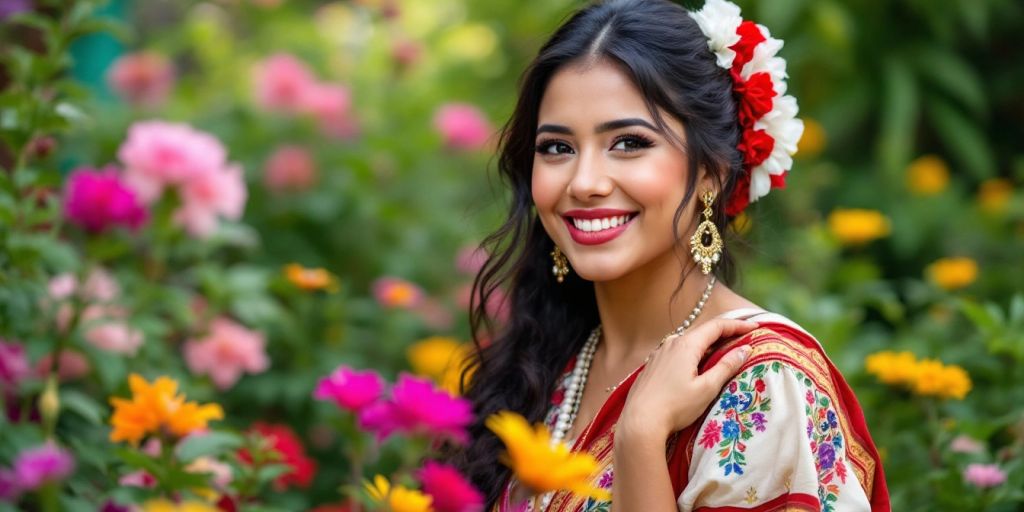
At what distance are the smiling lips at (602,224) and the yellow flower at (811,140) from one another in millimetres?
2415

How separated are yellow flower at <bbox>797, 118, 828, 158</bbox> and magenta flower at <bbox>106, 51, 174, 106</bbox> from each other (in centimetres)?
236

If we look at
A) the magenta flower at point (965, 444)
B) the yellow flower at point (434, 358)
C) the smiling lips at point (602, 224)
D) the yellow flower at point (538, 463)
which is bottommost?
the yellow flower at point (538, 463)

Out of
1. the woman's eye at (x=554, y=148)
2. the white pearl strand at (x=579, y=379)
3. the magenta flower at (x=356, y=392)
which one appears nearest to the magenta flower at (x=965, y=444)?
the white pearl strand at (x=579, y=379)

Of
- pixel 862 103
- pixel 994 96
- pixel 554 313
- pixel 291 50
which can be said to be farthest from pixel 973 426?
pixel 291 50

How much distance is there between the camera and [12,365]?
2.40 metres

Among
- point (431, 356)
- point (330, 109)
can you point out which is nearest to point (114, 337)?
point (431, 356)

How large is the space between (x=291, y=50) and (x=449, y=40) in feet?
3.55

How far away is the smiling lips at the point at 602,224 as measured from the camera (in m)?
2.12

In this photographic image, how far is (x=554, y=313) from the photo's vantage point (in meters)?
2.62

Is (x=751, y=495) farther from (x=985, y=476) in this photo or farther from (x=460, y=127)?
(x=460, y=127)

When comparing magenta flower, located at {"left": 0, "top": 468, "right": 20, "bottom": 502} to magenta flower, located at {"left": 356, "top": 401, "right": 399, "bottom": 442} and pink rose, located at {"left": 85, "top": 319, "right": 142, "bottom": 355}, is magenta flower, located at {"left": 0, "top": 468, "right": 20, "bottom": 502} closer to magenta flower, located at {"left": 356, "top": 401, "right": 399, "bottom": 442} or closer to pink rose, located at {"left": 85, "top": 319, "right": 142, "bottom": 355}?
magenta flower, located at {"left": 356, "top": 401, "right": 399, "bottom": 442}

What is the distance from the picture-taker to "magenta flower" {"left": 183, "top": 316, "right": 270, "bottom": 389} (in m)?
3.21

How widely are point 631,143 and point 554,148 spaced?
0.17 metres

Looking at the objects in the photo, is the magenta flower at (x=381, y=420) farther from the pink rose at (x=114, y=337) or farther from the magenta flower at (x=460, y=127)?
the magenta flower at (x=460, y=127)
